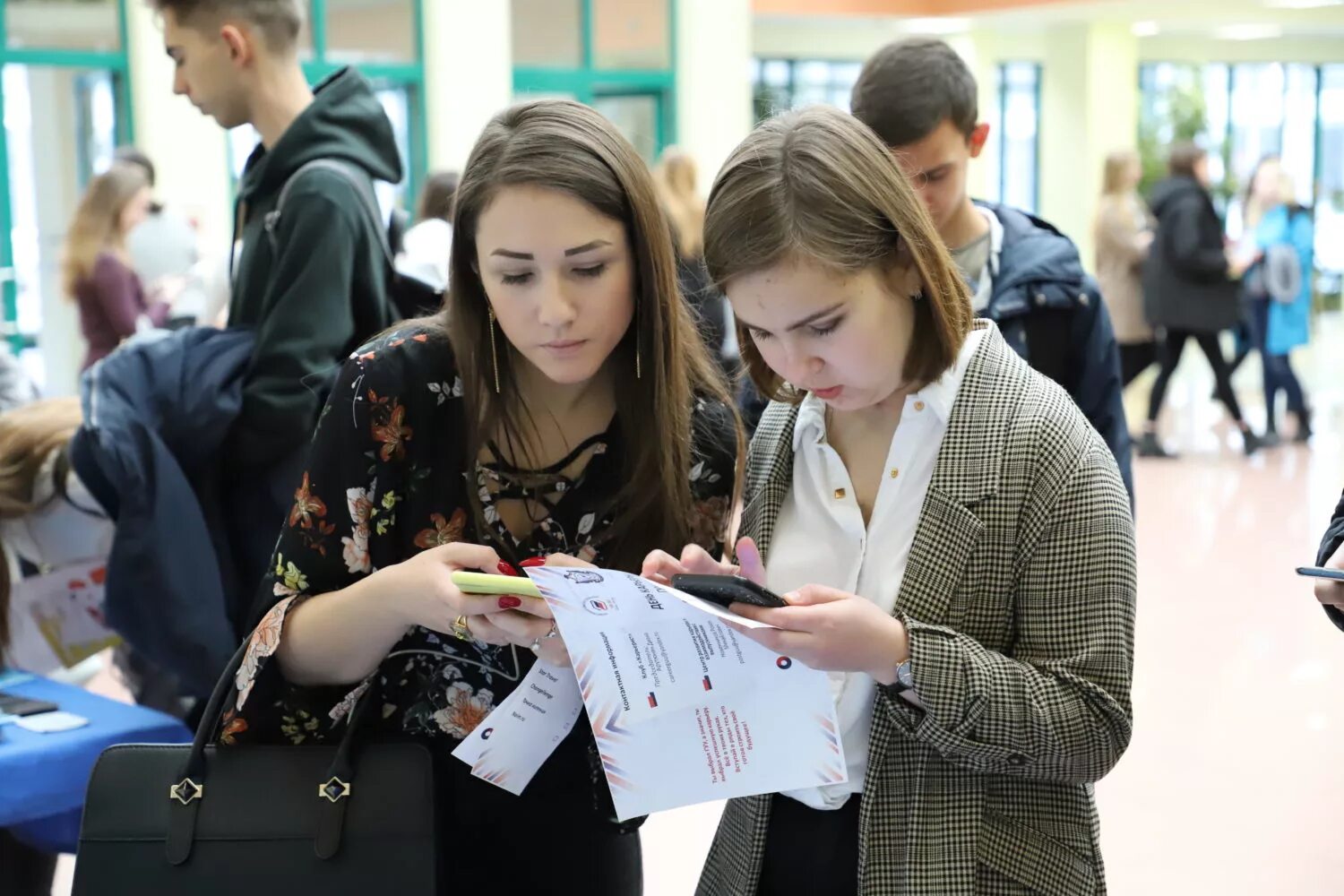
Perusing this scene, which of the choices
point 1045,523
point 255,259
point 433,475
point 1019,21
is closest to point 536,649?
point 433,475

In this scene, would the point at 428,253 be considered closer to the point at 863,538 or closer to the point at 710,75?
the point at 863,538

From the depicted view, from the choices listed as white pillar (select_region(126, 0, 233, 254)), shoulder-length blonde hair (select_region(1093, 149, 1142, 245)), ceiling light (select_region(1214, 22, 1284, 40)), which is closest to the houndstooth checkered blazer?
shoulder-length blonde hair (select_region(1093, 149, 1142, 245))

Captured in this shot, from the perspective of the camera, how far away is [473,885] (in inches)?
67.4

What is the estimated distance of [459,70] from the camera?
11.7 metres

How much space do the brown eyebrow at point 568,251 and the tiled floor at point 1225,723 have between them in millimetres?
2106

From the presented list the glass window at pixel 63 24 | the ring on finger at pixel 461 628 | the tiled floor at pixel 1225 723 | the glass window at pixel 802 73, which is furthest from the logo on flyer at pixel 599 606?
the glass window at pixel 802 73

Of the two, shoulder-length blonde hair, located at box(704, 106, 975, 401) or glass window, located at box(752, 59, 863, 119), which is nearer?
shoulder-length blonde hair, located at box(704, 106, 975, 401)

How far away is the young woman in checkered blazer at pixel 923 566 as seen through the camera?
1303 mm

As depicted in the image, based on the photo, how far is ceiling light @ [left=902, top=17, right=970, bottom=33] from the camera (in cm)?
1539

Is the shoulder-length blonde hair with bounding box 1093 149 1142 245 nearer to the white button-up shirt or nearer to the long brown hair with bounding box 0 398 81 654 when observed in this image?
the long brown hair with bounding box 0 398 81 654

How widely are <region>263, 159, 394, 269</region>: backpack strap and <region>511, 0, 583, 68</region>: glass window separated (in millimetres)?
10006

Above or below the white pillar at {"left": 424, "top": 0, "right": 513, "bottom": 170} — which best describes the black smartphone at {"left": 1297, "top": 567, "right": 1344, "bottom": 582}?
below

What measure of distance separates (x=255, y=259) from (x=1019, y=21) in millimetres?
14431

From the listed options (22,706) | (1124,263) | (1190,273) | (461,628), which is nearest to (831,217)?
(461,628)
